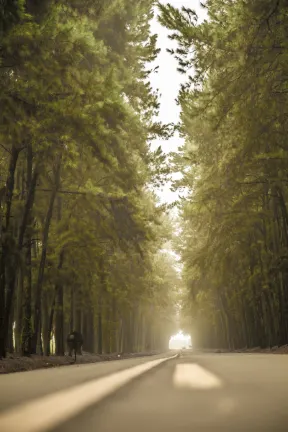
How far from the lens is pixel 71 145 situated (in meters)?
9.58

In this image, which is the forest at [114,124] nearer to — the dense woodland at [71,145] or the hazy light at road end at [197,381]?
the dense woodland at [71,145]

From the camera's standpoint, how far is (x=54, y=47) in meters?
9.97

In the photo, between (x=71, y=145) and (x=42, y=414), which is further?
(x=71, y=145)

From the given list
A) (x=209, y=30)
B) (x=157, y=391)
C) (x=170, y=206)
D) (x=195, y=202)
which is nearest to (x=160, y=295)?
(x=170, y=206)

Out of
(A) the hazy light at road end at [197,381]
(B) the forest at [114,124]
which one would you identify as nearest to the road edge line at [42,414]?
(A) the hazy light at road end at [197,381]

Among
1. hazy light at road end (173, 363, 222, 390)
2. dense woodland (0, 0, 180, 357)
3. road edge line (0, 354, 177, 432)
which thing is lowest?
hazy light at road end (173, 363, 222, 390)

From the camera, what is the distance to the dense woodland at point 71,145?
29.4 feet

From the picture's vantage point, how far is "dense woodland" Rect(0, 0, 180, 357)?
8953 millimetres

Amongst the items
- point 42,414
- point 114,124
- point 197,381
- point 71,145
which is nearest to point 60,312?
point 114,124

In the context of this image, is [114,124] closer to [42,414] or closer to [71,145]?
[71,145]

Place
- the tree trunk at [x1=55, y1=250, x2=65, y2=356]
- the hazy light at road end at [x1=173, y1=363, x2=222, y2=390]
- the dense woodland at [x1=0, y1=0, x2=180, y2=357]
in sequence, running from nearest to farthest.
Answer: the hazy light at road end at [x1=173, y1=363, x2=222, y2=390] < the dense woodland at [x1=0, y1=0, x2=180, y2=357] < the tree trunk at [x1=55, y1=250, x2=65, y2=356]

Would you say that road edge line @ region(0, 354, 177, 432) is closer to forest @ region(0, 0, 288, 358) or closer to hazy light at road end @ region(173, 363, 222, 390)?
hazy light at road end @ region(173, 363, 222, 390)

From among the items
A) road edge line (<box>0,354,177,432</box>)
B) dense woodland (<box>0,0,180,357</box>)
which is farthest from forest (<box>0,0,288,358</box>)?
road edge line (<box>0,354,177,432</box>)

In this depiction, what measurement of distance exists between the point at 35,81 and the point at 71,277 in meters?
8.14
